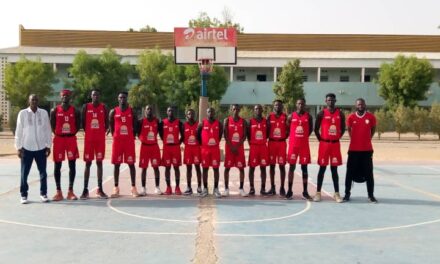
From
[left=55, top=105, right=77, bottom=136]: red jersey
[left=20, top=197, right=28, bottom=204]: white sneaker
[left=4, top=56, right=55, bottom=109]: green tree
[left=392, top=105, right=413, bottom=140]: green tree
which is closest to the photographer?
[left=20, top=197, right=28, bottom=204]: white sneaker

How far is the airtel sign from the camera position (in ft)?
58.4

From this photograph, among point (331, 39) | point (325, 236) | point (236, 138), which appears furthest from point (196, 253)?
point (331, 39)

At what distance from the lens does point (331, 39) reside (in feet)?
162

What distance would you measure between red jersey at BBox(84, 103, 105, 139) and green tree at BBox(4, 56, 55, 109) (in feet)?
112

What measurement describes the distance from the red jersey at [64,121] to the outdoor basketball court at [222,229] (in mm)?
1377

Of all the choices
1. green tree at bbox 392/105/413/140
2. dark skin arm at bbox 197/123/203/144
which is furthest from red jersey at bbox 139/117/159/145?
green tree at bbox 392/105/413/140

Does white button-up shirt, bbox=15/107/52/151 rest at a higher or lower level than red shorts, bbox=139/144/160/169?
higher

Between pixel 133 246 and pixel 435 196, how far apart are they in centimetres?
723

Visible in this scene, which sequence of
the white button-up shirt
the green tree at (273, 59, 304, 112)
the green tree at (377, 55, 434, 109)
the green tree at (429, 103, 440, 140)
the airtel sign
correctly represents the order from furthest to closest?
the green tree at (377, 55, 434, 109), the green tree at (273, 59, 304, 112), the green tree at (429, 103, 440, 140), the airtel sign, the white button-up shirt

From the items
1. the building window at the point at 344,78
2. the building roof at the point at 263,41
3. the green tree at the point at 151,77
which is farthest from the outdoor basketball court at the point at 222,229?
the building roof at the point at 263,41

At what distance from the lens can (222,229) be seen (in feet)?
22.9

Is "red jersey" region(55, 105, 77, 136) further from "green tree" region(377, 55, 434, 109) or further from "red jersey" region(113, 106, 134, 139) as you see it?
"green tree" region(377, 55, 434, 109)

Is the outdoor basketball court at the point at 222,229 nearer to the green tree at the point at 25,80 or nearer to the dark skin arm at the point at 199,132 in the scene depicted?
the dark skin arm at the point at 199,132

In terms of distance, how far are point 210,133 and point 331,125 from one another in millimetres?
2390
